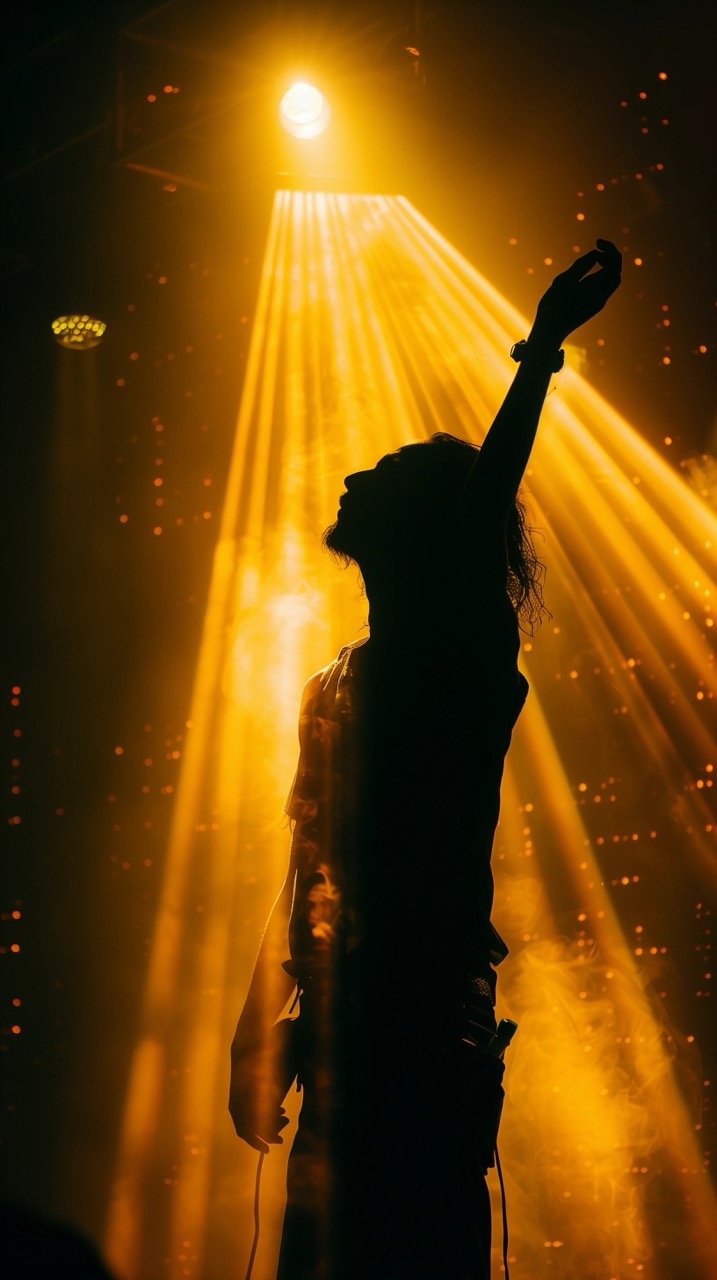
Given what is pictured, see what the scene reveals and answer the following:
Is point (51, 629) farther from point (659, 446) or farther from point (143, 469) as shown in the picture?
point (659, 446)

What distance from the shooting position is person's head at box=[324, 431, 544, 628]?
1.35 meters

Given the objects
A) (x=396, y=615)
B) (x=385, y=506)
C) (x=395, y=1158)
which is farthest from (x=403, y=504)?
(x=395, y=1158)

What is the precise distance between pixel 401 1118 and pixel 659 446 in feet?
11.3

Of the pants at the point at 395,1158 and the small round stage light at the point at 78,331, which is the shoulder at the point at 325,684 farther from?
the small round stage light at the point at 78,331

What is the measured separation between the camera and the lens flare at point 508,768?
11.4ft

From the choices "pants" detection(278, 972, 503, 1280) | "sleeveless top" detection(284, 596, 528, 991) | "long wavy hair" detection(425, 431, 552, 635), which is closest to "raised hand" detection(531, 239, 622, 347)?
"long wavy hair" detection(425, 431, 552, 635)

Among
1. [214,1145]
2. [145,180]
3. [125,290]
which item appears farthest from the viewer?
[125,290]

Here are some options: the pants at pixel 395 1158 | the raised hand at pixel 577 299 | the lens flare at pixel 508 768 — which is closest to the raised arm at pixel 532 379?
the raised hand at pixel 577 299

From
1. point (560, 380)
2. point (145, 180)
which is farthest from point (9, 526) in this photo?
point (560, 380)

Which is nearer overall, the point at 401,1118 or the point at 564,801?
the point at 401,1118

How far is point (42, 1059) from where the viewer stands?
12.5ft

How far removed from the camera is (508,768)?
3883 mm

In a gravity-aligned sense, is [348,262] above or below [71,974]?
above

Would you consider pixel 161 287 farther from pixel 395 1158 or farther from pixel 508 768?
pixel 395 1158
